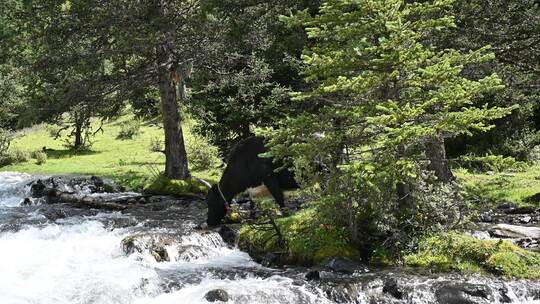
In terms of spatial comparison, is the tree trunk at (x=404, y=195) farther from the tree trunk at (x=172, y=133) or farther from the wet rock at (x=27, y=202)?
the wet rock at (x=27, y=202)

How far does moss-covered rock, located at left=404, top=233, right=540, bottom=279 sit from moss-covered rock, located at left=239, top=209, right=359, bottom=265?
4.60 ft

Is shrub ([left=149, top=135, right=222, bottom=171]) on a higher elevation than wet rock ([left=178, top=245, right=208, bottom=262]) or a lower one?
higher

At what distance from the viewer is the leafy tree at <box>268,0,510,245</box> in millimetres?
8727

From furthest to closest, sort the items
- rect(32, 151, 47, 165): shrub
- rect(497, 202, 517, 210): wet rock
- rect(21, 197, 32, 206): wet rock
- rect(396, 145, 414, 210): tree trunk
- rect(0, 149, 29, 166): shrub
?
rect(0, 149, 29, 166): shrub
rect(32, 151, 47, 165): shrub
rect(21, 197, 32, 206): wet rock
rect(497, 202, 517, 210): wet rock
rect(396, 145, 414, 210): tree trunk

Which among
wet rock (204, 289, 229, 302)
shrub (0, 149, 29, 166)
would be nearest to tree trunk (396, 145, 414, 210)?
wet rock (204, 289, 229, 302)

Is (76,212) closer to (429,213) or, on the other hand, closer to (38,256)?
(38,256)

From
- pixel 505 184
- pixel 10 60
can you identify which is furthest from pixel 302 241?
pixel 10 60

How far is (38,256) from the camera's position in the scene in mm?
12633

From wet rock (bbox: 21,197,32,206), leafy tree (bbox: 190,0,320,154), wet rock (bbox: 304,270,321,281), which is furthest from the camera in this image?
wet rock (bbox: 21,197,32,206)

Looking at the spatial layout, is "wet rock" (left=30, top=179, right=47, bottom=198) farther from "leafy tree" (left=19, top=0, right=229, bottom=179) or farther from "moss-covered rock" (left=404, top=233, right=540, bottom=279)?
"moss-covered rock" (left=404, top=233, right=540, bottom=279)

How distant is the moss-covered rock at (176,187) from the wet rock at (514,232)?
1190cm

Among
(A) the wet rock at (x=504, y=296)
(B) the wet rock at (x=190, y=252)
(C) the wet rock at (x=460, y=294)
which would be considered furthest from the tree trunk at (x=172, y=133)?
(A) the wet rock at (x=504, y=296)

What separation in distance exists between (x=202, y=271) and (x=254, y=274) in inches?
47.1

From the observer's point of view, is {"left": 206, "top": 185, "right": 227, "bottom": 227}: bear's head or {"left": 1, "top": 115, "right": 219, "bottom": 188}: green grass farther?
{"left": 1, "top": 115, "right": 219, "bottom": 188}: green grass
